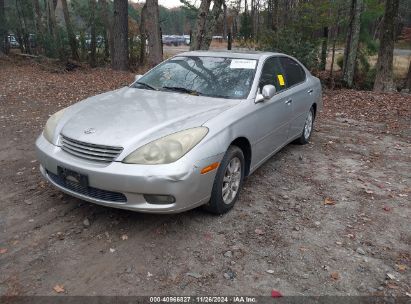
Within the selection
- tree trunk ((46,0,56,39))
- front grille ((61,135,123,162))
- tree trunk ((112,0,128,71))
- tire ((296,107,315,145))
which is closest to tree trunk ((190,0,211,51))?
tire ((296,107,315,145))

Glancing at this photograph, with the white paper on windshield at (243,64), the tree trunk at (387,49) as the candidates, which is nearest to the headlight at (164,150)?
the white paper on windshield at (243,64)

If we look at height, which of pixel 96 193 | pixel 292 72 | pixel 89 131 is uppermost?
pixel 292 72

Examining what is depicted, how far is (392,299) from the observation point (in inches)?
112

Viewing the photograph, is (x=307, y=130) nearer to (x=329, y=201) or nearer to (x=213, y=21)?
(x=329, y=201)

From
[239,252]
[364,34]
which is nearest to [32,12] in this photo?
[364,34]

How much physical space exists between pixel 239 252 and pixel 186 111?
146cm

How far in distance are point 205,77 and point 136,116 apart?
124cm

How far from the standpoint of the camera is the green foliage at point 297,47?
1366 centimetres

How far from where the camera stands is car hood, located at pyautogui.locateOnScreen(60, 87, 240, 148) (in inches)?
134

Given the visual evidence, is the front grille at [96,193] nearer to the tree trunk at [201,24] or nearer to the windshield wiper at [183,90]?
the windshield wiper at [183,90]

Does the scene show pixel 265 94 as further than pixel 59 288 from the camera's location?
Yes

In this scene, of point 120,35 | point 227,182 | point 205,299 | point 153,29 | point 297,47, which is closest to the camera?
point 205,299

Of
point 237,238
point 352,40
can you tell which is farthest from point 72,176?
point 352,40

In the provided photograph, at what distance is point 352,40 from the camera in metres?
12.6
